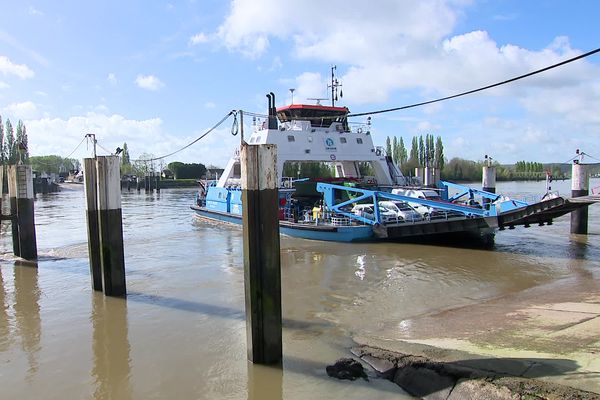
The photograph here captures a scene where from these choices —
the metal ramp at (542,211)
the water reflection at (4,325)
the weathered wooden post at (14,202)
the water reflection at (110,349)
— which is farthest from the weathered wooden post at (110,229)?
the metal ramp at (542,211)

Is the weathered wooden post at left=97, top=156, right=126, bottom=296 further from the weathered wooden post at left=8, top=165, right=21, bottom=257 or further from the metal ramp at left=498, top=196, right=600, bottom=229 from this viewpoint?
the metal ramp at left=498, top=196, right=600, bottom=229

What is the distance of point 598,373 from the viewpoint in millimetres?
4766

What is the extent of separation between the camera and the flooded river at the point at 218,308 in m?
5.97

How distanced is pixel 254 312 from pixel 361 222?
11325 mm

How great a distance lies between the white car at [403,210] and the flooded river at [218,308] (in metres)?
1.05

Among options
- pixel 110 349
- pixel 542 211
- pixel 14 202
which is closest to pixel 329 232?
pixel 542 211

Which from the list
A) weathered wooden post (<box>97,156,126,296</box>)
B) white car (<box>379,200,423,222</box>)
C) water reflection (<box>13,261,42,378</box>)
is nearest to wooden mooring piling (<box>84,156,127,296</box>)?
weathered wooden post (<box>97,156,126,296</box>)

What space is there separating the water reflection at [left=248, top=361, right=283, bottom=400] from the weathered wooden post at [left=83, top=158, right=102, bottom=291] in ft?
18.4

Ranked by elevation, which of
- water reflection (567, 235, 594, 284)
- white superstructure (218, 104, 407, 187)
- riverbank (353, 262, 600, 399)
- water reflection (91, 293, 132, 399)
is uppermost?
white superstructure (218, 104, 407, 187)

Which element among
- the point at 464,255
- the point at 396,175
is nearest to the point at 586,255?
the point at 464,255

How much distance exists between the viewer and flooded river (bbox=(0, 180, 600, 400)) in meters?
5.97

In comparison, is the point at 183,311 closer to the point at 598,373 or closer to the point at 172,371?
the point at 172,371

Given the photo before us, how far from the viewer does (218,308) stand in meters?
9.23

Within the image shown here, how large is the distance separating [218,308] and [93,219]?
12.0ft
